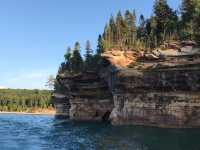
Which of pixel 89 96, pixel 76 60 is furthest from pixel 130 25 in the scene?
pixel 89 96

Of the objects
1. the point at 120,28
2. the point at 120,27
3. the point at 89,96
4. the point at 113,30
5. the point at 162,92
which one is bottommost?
the point at 162,92

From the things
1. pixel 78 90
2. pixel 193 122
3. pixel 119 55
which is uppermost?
pixel 119 55

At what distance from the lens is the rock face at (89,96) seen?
9962 cm

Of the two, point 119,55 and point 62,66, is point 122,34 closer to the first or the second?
point 119,55

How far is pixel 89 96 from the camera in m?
103

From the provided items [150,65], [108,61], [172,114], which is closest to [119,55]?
[108,61]

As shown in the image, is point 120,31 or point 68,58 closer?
point 120,31

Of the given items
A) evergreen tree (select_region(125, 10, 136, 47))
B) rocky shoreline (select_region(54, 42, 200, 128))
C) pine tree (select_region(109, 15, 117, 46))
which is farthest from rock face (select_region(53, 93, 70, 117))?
rocky shoreline (select_region(54, 42, 200, 128))

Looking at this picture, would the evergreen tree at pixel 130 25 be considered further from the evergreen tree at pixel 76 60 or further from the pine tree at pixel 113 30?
the evergreen tree at pixel 76 60

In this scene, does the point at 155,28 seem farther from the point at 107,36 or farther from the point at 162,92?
the point at 162,92

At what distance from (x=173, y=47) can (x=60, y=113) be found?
71746 millimetres

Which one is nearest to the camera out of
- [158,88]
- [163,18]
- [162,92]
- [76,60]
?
[162,92]

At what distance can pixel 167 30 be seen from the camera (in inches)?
3718

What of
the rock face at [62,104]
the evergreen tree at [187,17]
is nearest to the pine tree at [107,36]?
the evergreen tree at [187,17]
